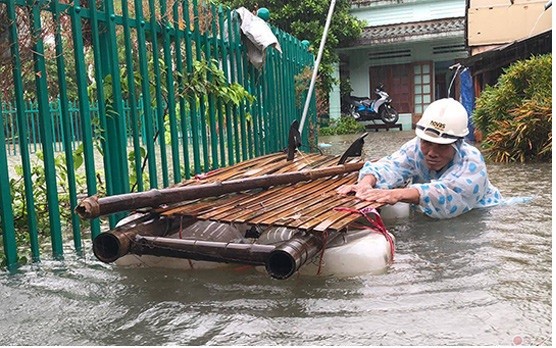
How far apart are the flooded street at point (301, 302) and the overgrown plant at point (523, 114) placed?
473cm

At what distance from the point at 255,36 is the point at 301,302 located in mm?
3990

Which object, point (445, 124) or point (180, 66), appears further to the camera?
point (180, 66)

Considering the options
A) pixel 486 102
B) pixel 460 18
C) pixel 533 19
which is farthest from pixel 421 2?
pixel 486 102

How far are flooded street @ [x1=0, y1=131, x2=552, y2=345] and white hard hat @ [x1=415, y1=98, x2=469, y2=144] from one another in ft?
2.18

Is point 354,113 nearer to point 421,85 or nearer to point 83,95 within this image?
point 421,85

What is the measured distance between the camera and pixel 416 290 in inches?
102

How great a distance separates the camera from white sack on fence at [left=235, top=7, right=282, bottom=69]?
5.98m

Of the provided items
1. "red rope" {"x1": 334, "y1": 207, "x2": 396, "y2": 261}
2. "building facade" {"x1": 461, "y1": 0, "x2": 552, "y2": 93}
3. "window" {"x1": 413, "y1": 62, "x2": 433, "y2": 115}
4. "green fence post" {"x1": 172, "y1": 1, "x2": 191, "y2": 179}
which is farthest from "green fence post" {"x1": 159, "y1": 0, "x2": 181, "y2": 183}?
"window" {"x1": 413, "y1": 62, "x2": 433, "y2": 115}

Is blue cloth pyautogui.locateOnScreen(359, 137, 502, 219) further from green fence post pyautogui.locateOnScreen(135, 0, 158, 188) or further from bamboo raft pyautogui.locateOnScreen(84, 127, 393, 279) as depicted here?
green fence post pyautogui.locateOnScreen(135, 0, 158, 188)

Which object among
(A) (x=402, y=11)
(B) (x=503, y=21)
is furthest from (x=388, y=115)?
(B) (x=503, y=21)

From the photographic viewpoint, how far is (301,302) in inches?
98.7

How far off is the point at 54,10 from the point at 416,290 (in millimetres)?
2503

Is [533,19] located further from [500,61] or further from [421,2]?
[421,2]

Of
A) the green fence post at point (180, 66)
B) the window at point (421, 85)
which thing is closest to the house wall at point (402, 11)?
the window at point (421, 85)
